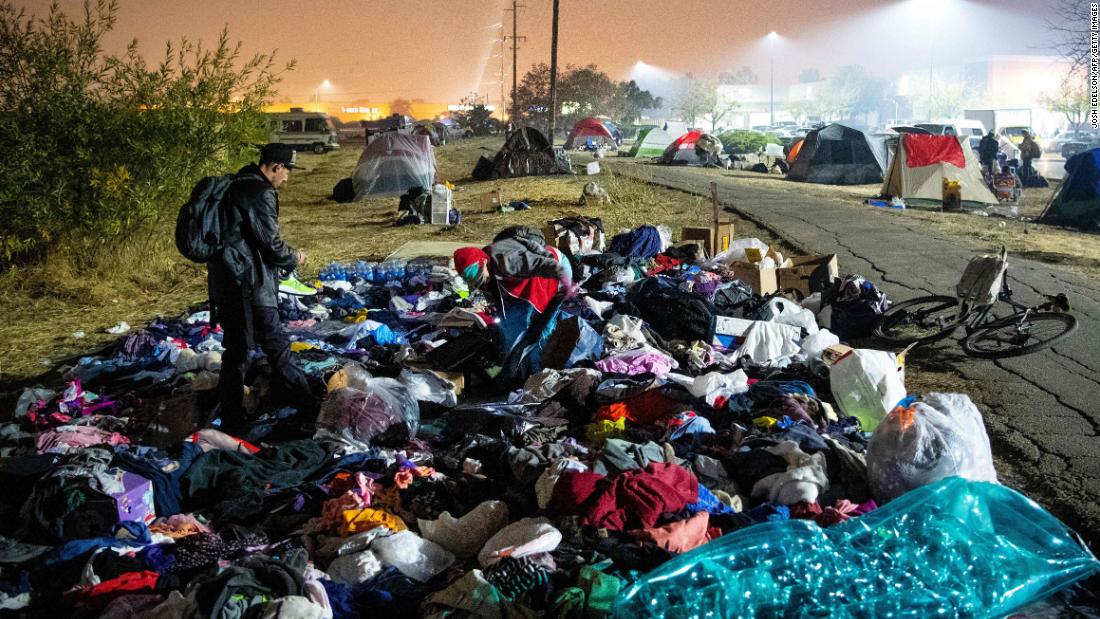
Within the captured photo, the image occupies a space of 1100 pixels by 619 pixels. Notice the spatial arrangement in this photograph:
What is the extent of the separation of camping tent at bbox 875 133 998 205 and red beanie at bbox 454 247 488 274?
14078 millimetres

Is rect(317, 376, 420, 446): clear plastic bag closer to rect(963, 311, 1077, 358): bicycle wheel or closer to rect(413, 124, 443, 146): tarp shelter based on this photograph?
rect(963, 311, 1077, 358): bicycle wheel

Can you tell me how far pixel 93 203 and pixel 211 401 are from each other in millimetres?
5881

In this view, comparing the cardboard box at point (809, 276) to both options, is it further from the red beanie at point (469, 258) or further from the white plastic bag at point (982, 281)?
the red beanie at point (469, 258)

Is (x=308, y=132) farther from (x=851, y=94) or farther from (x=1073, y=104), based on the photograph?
(x=851, y=94)

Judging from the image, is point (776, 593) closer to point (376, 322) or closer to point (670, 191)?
point (376, 322)

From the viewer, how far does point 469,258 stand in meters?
6.12

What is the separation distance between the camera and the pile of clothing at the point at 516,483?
3.12 meters

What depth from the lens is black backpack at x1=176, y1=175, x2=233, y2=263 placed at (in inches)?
191

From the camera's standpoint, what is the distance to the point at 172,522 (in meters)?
4.02

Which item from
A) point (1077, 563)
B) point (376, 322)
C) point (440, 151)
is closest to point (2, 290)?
point (376, 322)

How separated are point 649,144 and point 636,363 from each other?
3160cm

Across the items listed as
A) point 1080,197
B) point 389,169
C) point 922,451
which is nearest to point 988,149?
point 1080,197

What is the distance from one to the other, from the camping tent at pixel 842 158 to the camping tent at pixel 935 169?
5273mm

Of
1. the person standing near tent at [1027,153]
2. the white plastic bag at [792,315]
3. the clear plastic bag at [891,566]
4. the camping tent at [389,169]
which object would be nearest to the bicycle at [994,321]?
the white plastic bag at [792,315]
